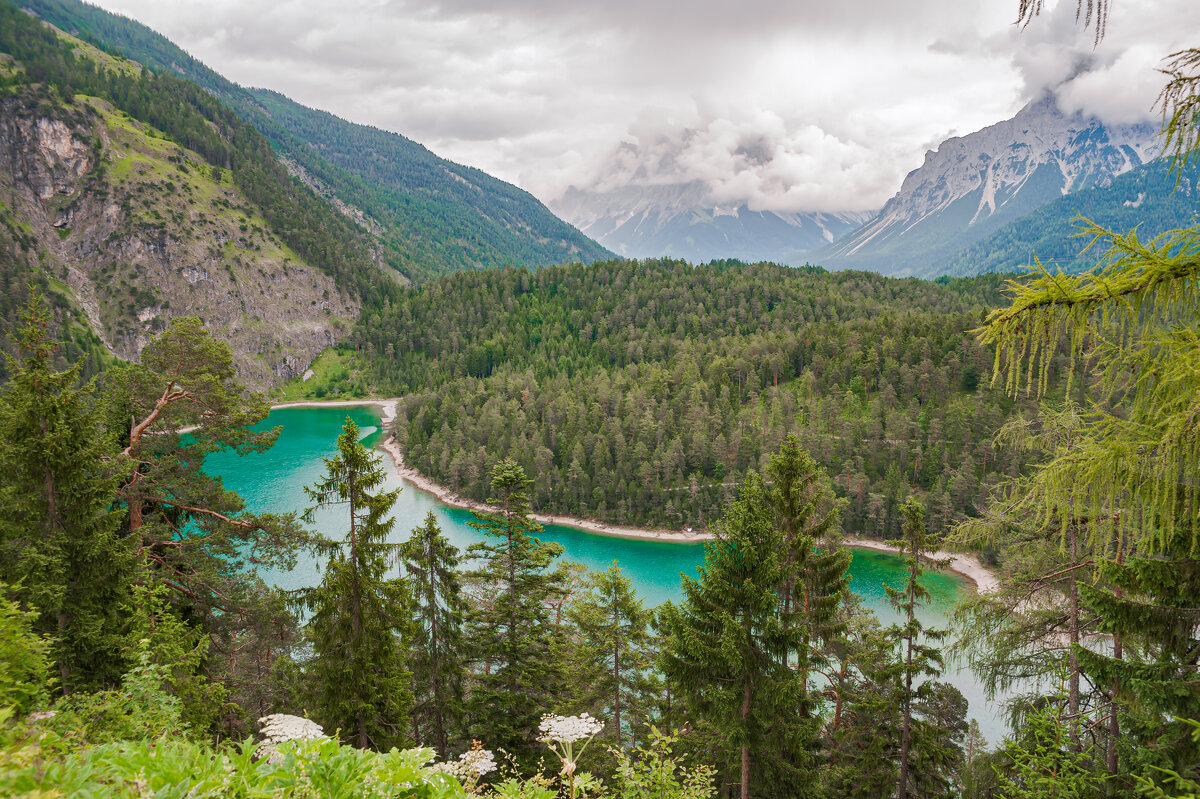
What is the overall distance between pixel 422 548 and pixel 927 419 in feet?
237

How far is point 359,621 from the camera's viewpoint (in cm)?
1229

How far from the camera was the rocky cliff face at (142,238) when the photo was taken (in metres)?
127

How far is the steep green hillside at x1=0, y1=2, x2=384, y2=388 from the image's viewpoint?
127062 mm

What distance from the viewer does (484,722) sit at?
17.0 meters

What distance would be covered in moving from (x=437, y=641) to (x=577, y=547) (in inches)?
1849

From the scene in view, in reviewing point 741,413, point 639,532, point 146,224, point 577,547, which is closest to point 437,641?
point 577,547

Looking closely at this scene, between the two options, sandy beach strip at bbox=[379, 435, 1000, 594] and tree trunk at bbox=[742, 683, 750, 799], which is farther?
sandy beach strip at bbox=[379, 435, 1000, 594]

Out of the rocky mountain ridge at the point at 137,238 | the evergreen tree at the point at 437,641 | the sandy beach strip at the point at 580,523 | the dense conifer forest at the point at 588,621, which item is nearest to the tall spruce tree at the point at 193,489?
the dense conifer forest at the point at 588,621

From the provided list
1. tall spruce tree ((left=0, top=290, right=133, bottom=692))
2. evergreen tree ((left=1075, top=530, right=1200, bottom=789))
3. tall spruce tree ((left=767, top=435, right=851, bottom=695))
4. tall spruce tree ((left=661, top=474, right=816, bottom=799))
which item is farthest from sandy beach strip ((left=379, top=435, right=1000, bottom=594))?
evergreen tree ((left=1075, top=530, right=1200, bottom=789))

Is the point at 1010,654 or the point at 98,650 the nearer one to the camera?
the point at 98,650

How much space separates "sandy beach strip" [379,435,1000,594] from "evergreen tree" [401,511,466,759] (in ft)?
110

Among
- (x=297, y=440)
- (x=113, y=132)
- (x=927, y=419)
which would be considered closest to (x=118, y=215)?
(x=113, y=132)

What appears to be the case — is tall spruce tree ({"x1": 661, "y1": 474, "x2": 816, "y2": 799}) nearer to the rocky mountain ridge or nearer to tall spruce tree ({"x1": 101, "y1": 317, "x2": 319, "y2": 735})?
tall spruce tree ({"x1": 101, "y1": 317, "x2": 319, "y2": 735})

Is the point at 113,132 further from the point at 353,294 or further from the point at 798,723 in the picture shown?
the point at 798,723
